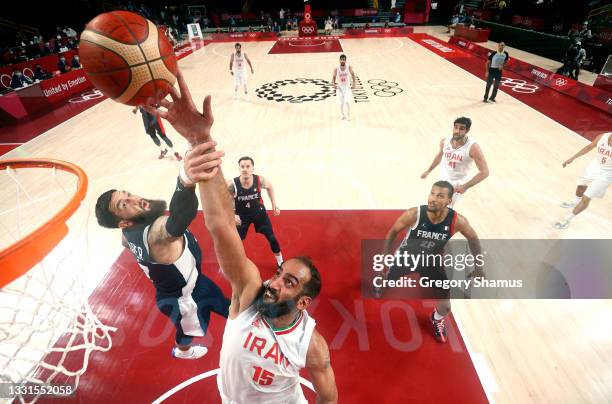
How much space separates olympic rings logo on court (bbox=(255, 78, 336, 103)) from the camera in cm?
1118

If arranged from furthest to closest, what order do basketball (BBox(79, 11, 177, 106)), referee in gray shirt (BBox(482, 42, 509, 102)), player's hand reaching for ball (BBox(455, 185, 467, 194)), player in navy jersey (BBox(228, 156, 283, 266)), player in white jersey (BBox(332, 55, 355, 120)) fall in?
referee in gray shirt (BBox(482, 42, 509, 102)) → player in white jersey (BBox(332, 55, 355, 120)) → player's hand reaching for ball (BBox(455, 185, 467, 194)) → player in navy jersey (BBox(228, 156, 283, 266)) → basketball (BBox(79, 11, 177, 106))

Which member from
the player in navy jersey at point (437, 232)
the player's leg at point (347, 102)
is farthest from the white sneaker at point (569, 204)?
the player's leg at point (347, 102)

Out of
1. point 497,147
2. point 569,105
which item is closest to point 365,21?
point 569,105

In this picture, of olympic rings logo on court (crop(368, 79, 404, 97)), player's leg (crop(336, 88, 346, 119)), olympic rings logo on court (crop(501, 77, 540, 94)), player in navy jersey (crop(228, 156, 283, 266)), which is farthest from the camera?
olympic rings logo on court (crop(368, 79, 404, 97))

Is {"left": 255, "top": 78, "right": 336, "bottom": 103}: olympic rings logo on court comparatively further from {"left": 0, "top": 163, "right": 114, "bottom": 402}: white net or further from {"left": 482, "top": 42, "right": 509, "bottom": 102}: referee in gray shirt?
{"left": 0, "top": 163, "right": 114, "bottom": 402}: white net

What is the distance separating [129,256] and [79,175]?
2.50m

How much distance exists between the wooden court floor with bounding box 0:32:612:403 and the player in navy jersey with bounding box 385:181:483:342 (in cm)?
61

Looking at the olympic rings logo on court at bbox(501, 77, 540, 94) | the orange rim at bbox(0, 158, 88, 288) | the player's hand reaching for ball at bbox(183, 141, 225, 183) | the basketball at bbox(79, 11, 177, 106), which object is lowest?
the olympic rings logo on court at bbox(501, 77, 540, 94)

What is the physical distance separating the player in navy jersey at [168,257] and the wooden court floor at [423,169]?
7.64 ft

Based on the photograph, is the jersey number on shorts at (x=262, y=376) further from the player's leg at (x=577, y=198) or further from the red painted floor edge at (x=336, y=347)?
the player's leg at (x=577, y=198)

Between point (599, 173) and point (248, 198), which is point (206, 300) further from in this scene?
point (599, 173)

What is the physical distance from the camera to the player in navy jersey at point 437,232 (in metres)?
3.26

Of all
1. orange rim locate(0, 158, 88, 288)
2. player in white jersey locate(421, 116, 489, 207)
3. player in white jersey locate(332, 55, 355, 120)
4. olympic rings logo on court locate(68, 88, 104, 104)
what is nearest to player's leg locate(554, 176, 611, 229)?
player in white jersey locate(421, 116, 489, 207)

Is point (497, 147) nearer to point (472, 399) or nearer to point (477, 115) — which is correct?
point (477, 115)
